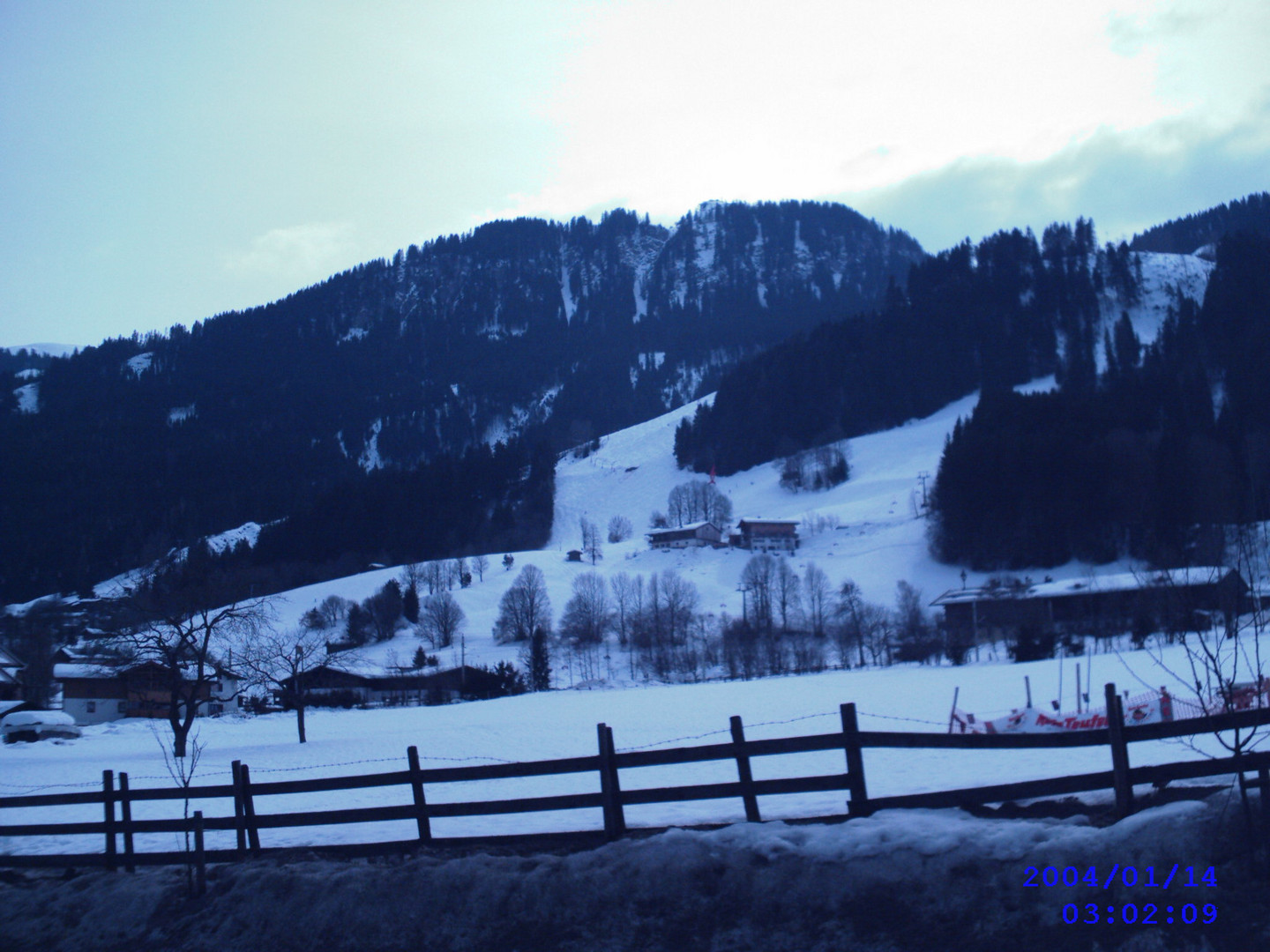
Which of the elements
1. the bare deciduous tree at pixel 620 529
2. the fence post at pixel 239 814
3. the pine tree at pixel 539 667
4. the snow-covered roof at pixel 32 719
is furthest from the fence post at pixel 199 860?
the bare deciduous tree at pixel 620 529

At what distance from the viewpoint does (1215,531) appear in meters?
72.7

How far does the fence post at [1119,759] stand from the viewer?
8266 millimetres

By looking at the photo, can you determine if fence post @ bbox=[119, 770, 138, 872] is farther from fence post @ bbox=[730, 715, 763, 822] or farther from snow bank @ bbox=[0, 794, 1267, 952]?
fence post @ bbox=[730, 715, 763, 822]

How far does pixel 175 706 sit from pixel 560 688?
133 ft

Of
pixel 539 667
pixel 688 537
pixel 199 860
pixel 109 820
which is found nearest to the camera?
pixel 199 860

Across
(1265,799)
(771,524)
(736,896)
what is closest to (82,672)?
(736,896)

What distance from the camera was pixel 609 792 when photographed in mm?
9750

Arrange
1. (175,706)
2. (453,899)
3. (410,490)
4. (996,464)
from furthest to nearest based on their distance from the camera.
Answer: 1. (410,490)
2. (996,464)
3. (175,706)
4. (453,899)

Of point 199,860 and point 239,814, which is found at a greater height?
point 239,814

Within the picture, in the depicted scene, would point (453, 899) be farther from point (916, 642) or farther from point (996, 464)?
point (996, 464)

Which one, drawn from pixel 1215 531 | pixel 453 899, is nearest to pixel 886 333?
pixel 1215 531

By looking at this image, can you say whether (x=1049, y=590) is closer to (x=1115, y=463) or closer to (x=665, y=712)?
(x=1115, y=463)

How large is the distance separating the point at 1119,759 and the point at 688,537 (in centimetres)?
11310

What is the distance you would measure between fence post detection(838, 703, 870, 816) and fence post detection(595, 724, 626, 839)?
2.24 m
